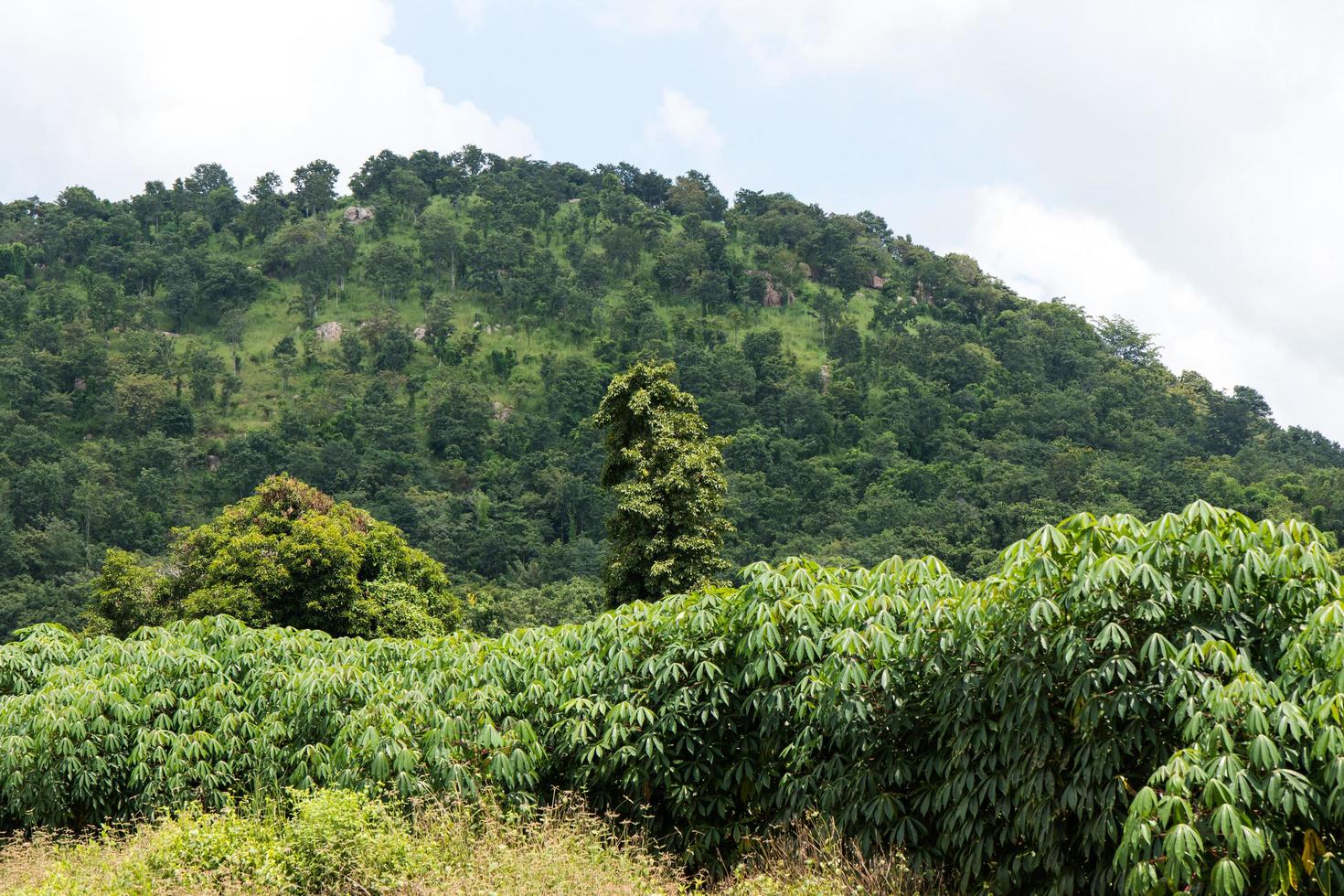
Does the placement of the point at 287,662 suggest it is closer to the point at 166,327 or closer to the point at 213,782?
the point at 213,782

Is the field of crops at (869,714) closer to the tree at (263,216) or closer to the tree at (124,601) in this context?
the tree at (124,601)

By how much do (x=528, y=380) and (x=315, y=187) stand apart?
30.6 meters

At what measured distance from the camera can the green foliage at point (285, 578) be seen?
21547 mm

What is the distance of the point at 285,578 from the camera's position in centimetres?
2145

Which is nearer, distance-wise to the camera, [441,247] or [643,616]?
[643,616]

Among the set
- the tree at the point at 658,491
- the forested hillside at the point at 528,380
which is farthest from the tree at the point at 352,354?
the tree at the point at 658,491

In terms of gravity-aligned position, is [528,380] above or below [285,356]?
above

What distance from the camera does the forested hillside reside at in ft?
162

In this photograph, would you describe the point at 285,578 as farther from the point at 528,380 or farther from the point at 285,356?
the point at 285,356

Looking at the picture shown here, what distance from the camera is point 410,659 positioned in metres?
9.88

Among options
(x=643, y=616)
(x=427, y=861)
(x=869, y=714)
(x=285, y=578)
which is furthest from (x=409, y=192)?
(x=869, y=714)

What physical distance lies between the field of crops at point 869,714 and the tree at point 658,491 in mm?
7714

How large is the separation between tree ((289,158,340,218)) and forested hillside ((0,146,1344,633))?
1.30 ft

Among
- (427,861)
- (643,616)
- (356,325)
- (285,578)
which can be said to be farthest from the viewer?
(356,325)
